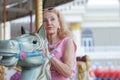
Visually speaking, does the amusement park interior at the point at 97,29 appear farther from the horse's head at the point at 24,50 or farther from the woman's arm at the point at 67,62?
the horse's head at the point at 24,50

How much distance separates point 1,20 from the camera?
3402mm

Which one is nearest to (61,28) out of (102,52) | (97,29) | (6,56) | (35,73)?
(35,73)

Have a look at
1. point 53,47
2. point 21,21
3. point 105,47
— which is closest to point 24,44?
point 53,47

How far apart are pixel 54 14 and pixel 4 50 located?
55 cm

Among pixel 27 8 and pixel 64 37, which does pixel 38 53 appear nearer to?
pixel 64 37

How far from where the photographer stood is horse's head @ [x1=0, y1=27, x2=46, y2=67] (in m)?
1.75

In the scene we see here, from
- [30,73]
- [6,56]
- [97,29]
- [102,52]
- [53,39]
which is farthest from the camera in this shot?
[97,29]

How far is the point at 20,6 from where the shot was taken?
3.47 metres

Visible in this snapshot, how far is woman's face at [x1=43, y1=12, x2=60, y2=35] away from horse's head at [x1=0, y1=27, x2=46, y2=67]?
25cm

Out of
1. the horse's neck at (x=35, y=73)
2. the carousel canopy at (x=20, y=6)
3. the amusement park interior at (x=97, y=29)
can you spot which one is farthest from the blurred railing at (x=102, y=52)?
the horse's neck at (x=35, y=73)

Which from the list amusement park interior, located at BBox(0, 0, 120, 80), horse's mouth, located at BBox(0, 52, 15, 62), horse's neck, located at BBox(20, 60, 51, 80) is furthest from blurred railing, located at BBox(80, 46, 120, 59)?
horse's mouth, located at BBox(0, 52, 15, 62)

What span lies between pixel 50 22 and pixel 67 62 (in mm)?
221

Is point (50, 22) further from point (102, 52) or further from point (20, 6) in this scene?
point (102, 52)

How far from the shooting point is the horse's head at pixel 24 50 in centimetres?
175
